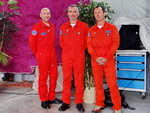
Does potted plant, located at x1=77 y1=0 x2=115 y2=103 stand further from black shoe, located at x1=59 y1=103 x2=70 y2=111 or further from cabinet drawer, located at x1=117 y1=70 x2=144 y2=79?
cabinet drawer, located at x1=117 y1=70 x2=144 y2=79

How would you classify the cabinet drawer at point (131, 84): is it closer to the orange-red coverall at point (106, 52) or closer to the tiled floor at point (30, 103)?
the tiled floor at point (30, 103)

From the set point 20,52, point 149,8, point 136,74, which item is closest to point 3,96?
point 20,52

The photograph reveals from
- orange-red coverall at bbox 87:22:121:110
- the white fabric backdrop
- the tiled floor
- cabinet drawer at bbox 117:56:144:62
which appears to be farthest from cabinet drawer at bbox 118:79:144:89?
orange-red coverall at bbox 87:22:121:110

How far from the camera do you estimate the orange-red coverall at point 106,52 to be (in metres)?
2.56

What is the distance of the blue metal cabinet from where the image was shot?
3342 mm

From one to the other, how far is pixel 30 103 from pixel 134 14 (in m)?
2.61

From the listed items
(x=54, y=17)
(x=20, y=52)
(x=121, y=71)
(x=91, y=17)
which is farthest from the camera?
(x=20, y=52)

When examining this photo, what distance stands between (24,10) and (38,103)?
7.22 feet

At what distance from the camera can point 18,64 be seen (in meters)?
4.52

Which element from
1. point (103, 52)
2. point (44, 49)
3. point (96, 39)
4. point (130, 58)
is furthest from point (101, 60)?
point (130, 58)

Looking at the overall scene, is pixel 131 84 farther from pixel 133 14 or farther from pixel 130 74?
pixel 133 14

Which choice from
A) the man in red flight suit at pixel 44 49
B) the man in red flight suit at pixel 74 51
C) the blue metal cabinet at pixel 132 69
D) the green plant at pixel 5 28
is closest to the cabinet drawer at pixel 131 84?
the blue metal cabinet at pixel 132 69

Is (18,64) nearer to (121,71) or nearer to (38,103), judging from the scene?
(38,103)

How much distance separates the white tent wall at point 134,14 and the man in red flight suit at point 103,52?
1082 mm
